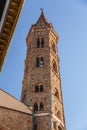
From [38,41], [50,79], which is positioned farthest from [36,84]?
[38,41]

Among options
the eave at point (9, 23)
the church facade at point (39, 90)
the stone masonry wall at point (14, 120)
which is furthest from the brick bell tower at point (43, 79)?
the eave at point (9, 23)

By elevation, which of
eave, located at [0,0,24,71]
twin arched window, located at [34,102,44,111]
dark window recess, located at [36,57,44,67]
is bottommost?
eave, located at [0,0,24,71]

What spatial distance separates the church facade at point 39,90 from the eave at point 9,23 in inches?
390

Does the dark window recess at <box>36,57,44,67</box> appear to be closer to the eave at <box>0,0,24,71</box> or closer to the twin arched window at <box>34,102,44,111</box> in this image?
the twin arched window at <box>34,102,44,111</box>

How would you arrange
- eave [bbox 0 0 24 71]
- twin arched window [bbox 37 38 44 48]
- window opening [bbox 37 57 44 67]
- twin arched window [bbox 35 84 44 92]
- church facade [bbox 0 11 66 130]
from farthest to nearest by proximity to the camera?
twin arched window [bbox 37 38 44 48] → window opening [bbox 37 57 44 67] → twin arched window [bbox 35 84 44 92] → church facade [bbox 0 11 66 130] → eave [bbox 0 0 24 71]

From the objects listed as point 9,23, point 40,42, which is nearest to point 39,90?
point 40,42

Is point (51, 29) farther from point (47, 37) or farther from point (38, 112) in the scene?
point (38, 112)

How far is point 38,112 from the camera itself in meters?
19.0

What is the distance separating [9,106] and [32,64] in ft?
18.1

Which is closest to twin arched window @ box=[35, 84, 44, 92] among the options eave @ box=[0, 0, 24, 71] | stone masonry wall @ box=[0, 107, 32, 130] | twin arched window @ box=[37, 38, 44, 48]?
stone masonry wall @ box=[0, 107, 32, 130]

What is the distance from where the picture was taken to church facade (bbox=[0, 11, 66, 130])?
1789cm

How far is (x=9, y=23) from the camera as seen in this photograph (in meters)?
7.25

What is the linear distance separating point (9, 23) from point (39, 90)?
13.8m

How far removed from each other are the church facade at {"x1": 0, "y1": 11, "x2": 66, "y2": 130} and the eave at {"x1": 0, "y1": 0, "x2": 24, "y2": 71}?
32.5 feet
